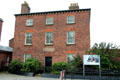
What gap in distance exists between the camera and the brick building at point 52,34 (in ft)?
58.0

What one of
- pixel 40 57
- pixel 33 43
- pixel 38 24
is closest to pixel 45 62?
pixel 40 57

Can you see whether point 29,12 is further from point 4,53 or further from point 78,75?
point 78,75

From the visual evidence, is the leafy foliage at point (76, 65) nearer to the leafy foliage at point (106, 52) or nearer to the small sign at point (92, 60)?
the small sign at point (92, 60)

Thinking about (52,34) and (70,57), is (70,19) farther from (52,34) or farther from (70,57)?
(70,57)

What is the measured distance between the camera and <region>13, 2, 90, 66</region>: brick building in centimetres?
1769

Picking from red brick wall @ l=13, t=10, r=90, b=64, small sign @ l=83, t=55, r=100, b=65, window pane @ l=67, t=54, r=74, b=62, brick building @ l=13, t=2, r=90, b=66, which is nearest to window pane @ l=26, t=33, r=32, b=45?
brick building @ l=13, t=2, r=90, b=66

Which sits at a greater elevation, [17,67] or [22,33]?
[22,33]

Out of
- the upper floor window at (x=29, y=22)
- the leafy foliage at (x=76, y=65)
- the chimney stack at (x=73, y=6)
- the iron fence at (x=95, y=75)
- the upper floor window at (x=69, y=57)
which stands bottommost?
the iron fence at (x=95, y=75)

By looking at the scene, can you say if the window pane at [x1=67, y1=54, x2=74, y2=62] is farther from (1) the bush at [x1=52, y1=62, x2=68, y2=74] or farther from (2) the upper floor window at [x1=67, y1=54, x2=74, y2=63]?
(1) the bush at [x1=52, y1=62, x2=68, y2=74]

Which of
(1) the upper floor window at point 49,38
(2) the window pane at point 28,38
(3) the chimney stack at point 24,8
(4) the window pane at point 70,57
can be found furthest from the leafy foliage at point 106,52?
(3) the chimney stack at point 24,8

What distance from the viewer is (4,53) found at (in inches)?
820

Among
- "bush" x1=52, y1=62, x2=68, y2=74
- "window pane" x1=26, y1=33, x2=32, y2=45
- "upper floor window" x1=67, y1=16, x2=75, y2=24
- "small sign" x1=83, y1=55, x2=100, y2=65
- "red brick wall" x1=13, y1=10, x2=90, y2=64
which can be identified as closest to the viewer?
"small sign" x1=83, y1=55, x2=100, y2=65

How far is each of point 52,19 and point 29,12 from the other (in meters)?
5.01

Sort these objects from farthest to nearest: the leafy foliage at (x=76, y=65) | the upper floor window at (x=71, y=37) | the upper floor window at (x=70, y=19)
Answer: the upper floor window at (x=70, y=19) → the upper floor window at (x=71, y=37) → the leafy foliage at (x=76, y=65)
